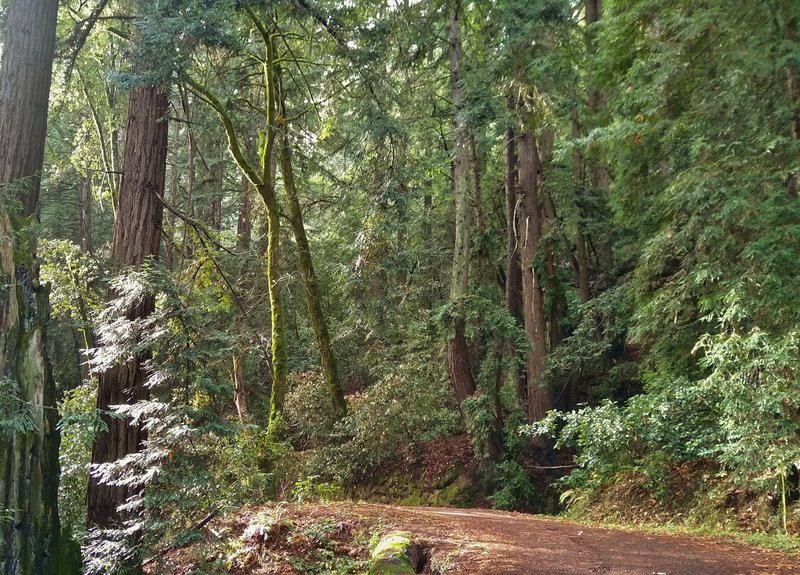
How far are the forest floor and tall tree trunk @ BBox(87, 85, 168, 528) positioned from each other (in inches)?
43.1

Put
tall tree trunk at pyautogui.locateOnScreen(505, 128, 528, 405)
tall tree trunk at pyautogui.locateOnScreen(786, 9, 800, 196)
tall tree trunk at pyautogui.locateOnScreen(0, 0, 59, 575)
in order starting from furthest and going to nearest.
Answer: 1. tall tree trunk at pyautogui.locateOnScreen(505, 128, 528, 405)
2. tall tree trunk at pyautogui.locateOnScreen(786, 9, 800, 196)
3. tall tree trunk at pyautogui.locateOnScreen(0, 0, 59, 575)

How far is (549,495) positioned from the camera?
12828 millimetres

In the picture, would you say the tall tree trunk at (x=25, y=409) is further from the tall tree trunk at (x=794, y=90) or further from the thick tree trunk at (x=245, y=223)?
the thick tree trunk at (x=245, y=223)

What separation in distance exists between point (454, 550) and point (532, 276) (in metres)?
9.07

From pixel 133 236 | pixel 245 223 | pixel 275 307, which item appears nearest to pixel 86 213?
pixel 245 223

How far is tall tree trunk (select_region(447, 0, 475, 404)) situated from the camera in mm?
12547

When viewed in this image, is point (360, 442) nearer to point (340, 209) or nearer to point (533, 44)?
point (340, 209)

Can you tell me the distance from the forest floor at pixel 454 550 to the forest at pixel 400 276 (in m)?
0.25

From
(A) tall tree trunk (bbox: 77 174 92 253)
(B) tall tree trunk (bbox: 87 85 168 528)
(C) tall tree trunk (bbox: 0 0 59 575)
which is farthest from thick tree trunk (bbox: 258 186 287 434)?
(A) tall tree trunk (bbox: 77 174 92 253)

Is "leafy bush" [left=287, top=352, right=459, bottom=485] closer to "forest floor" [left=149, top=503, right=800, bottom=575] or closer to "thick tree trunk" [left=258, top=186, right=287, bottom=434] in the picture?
"thick tree trunk" [left=258, top=186, right=287, bottom=434]

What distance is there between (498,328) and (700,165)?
5.19 metres

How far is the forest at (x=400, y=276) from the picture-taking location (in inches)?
200

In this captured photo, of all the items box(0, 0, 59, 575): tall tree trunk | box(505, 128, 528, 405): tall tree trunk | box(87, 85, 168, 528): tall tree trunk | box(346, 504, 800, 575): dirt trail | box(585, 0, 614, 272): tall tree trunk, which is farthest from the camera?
box(505, 128, 528, 405): tall tree trunk

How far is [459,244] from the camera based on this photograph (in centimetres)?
1280
